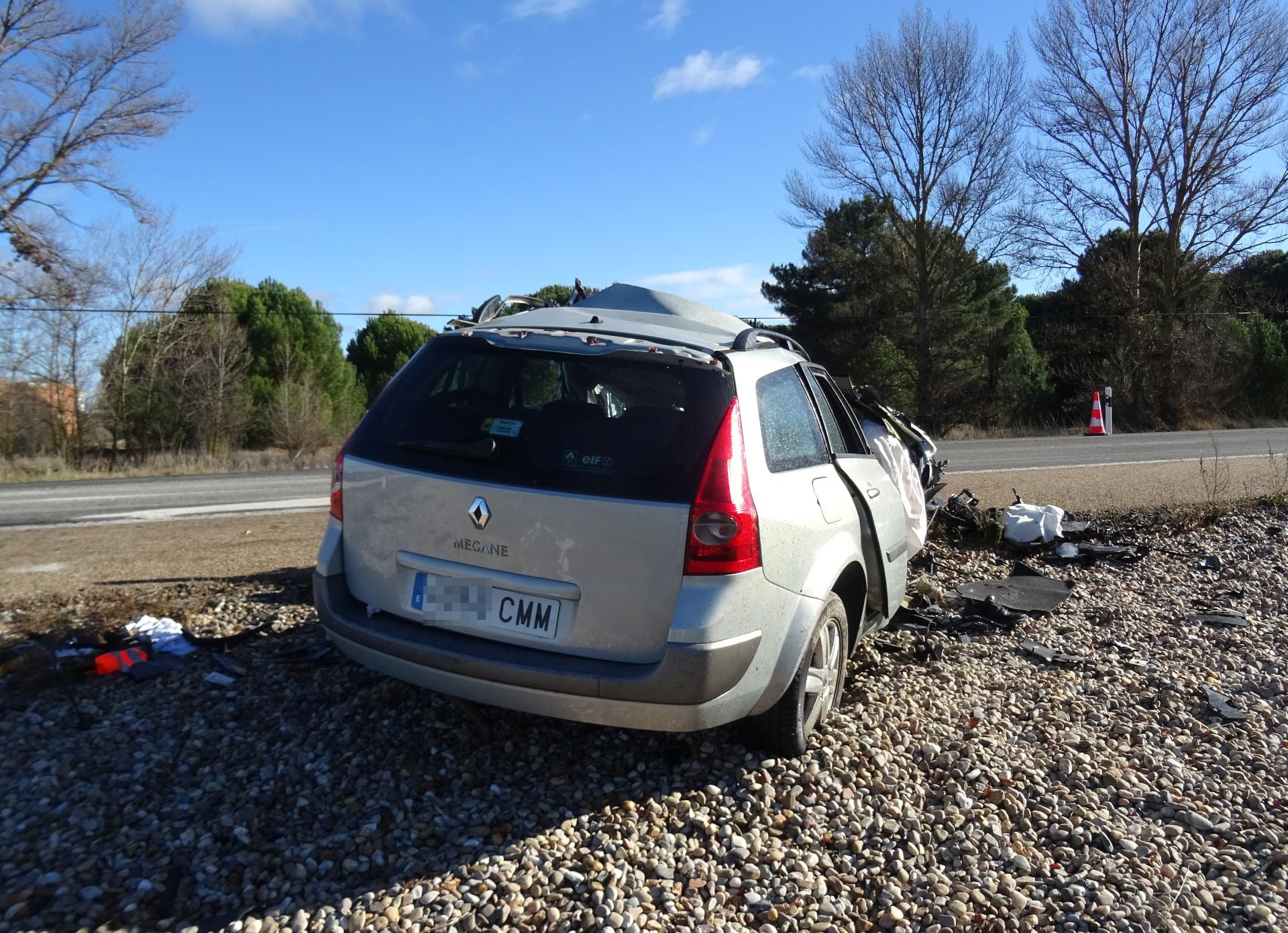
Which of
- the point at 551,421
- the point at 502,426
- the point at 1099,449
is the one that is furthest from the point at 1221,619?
the point at 1099,449

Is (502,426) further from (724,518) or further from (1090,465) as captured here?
(1090,465)

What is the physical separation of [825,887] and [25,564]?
23.3ft

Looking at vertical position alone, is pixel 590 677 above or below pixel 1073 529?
above

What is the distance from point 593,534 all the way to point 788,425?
1193 millimetres

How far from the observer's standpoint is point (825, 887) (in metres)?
3.05

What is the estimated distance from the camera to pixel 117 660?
454 centimetres

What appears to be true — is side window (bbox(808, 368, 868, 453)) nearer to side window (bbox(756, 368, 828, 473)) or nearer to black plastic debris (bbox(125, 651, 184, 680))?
side window (bbox(756, 368, 828, 473))

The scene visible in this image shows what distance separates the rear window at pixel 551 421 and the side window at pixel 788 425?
31 centimetres

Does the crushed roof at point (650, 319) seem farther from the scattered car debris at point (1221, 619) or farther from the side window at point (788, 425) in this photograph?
the scattered car debris at point (1221, 619)

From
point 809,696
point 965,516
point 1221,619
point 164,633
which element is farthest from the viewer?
point 965,516

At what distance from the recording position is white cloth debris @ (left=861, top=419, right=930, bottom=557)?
6.62 meters

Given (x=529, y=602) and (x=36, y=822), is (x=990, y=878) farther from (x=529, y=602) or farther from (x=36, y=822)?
(x=36, y=822)

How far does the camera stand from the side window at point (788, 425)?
3678 millimetres

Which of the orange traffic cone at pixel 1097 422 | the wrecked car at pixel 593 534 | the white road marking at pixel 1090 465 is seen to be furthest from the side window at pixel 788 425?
the orange traffic cone at pixel 1097 422
